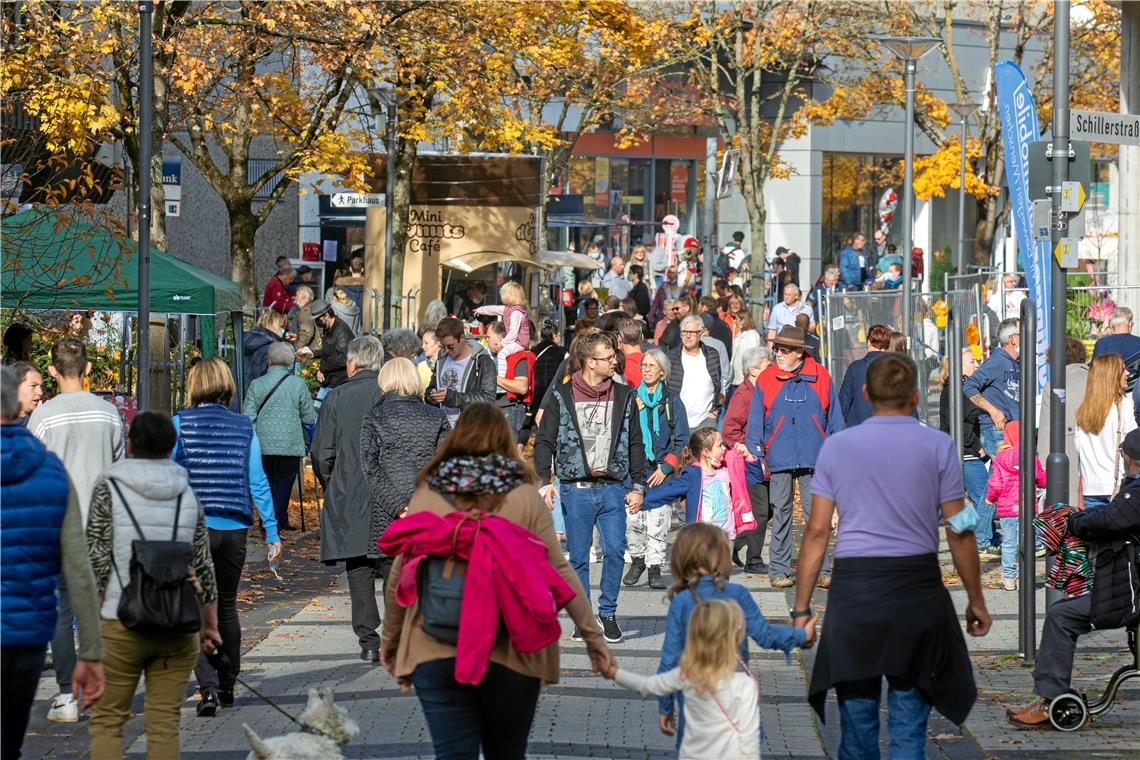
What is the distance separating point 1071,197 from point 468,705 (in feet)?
21.5

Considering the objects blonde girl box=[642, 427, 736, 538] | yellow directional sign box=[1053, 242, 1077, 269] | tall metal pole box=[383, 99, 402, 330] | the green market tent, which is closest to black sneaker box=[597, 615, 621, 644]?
blonde girl box=[642, 427, 736, 538]

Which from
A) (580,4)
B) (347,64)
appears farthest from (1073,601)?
(580,4)

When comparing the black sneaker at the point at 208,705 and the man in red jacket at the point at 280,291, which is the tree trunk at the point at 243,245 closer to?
the man in red jacket at the point at 280,291

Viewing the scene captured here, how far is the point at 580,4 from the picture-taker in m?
25.1

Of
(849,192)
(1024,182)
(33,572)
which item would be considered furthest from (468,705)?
(849,192)

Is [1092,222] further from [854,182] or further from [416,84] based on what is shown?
[416,84]

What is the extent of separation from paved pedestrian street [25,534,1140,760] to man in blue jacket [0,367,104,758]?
222cm

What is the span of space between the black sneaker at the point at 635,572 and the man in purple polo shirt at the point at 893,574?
7.29 m

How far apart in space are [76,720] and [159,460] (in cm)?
236

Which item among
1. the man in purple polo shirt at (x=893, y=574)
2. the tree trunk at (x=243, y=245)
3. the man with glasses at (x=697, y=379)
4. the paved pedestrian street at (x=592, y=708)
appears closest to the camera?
the man in purple polo shirt at (x=893, y=574)

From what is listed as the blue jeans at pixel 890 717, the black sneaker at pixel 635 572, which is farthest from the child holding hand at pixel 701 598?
the black sneaker at pixel 635 572

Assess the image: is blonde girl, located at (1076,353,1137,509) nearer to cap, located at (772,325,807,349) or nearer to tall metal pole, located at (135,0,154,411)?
cap, located at (772,325,807,349)

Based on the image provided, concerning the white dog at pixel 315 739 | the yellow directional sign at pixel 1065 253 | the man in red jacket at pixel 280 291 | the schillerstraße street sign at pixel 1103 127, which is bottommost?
the white dog at pixel 315 739

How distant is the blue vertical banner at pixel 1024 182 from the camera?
1100cm
